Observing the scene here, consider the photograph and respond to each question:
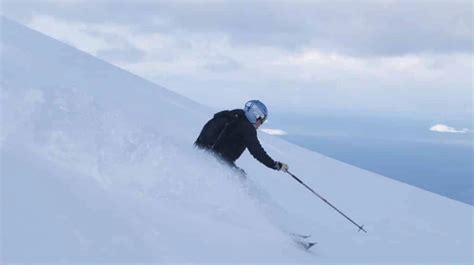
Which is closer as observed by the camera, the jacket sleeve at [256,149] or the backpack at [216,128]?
the jacket sleeve at [256,149]

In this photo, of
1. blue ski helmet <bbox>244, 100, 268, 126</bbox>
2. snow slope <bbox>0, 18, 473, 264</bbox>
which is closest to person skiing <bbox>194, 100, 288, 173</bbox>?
blue ski helmet <bbox>244, 100, 268, 126</bbox>

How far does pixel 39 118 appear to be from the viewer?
21.0 feet

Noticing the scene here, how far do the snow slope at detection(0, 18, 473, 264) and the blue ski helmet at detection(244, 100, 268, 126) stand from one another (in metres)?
0.85

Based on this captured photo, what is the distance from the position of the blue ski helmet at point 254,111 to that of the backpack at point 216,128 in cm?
19

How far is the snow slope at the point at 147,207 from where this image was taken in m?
4.50

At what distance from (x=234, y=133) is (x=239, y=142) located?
0.16m

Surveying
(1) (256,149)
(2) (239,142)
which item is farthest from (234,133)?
(1) (256,149)

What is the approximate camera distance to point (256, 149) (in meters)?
7.48

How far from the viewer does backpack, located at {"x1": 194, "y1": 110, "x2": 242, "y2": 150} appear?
7645 mm

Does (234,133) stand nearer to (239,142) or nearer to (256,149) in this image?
(239,142)

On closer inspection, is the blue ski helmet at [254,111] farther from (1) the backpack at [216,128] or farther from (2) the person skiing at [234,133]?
(1) the backpack at [216,128]

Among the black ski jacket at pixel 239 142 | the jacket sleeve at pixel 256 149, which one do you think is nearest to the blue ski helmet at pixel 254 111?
the black ski jacket at pixel 239 142

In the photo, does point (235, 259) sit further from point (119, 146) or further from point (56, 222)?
point (119, 146)

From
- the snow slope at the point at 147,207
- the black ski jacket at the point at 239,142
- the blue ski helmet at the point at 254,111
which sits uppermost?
the blue ski helmet at the point at 254,111
